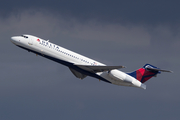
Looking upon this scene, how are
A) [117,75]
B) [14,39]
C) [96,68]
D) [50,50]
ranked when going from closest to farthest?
[50,50] < [14,39] < [96,68] < [117,75]

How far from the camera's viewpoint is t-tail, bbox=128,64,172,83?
5178cm

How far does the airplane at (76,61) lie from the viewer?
45594 mm

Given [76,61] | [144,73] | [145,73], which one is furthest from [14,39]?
[145,73]

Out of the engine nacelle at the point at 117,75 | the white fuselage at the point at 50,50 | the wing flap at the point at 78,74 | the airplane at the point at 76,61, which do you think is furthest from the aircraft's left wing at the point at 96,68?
the wing flap at the point at 78,74

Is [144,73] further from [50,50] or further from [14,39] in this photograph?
[14,39]

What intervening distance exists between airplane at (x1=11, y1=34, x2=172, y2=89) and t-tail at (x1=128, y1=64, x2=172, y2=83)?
1.38 metres

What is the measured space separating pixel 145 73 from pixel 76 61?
1307 cm

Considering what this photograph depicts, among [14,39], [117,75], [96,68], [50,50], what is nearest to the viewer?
[50,50]

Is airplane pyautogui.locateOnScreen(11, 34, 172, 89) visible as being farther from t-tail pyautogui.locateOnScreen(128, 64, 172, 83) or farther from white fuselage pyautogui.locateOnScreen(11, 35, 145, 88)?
t-tail pyautogui.locateOnScreen(128, 64, 172, 83)

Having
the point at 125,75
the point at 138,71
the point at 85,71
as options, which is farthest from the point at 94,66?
the point at 138,71

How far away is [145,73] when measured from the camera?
52.3 m

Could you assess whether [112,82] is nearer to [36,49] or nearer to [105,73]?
[105,73]

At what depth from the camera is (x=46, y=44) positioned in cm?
4581

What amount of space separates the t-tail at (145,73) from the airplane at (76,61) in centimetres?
138
